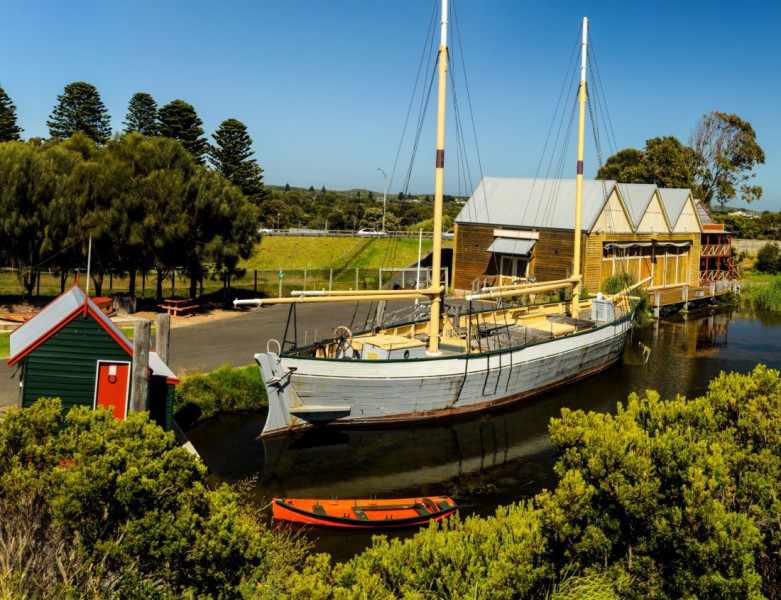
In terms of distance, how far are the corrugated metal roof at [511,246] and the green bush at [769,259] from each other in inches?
1464

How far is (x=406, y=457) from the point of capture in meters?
22.3

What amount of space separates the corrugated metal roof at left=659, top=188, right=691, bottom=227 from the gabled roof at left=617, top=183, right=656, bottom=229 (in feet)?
9.44

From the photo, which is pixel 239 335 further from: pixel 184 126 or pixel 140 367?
pixel 184 126

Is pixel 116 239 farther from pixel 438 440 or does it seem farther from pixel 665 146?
pixel 665 146

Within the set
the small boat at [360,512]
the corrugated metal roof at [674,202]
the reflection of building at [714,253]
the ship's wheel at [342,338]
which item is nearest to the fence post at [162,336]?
the small boat at [360,512]

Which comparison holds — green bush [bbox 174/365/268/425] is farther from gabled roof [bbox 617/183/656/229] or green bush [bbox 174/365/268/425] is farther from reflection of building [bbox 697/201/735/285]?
reflection of building [bbox 697/201/735/285]

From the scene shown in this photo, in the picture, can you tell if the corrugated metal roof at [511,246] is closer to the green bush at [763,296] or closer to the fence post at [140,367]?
the green bush at [763,296]

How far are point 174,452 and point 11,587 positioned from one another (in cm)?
269

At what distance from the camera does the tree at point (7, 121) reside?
6875 centimetres

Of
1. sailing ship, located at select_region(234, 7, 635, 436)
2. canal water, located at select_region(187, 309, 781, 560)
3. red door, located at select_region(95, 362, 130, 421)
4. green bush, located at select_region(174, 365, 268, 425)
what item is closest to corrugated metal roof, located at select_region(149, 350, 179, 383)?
red door, located at select_region(95, 362, 130, 421)

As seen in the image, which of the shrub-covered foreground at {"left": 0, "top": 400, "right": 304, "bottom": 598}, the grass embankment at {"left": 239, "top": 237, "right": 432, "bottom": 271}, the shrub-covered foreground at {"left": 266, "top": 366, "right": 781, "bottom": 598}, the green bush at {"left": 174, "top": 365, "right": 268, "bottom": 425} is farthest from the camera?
the grass embankment at {"left": 239, "top": 237, "right": 432, "bottom": 271}

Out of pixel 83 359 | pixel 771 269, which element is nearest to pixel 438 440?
pixel 83 359

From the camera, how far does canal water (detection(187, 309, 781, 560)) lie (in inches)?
771

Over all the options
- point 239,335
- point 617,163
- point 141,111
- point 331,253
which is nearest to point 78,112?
point 141,111
